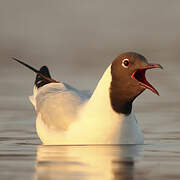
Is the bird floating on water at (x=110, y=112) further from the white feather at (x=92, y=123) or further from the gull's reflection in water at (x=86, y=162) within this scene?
the gull's reflection in water at (x=86, y=162)

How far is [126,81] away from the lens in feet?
33.5

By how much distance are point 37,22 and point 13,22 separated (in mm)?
507

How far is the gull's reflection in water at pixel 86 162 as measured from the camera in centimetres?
829

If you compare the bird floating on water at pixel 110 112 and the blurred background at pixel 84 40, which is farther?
the blurred background at pixel 84 40

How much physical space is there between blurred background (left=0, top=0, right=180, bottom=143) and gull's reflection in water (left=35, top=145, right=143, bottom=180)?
380cm

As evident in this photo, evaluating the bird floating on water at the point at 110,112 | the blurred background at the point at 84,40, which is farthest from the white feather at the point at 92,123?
the blurred background at the point at 84,40

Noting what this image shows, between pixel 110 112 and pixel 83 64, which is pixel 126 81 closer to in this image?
pixel 110 112

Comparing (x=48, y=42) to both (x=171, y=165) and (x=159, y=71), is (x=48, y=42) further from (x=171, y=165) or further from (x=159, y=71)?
(x=171, y=165)

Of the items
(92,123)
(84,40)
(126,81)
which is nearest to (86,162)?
(92,123)

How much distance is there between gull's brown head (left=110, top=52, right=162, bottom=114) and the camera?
10148 mm

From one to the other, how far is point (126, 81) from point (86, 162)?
1412 mm

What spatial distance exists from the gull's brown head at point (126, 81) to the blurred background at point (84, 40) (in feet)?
11.1

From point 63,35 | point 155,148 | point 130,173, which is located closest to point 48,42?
point 63,35

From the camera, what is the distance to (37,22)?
2180 cm
